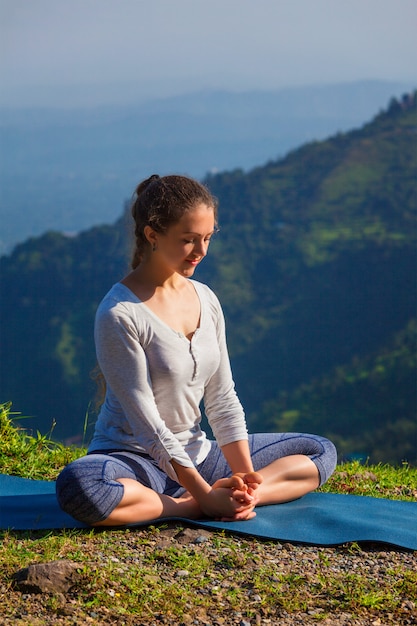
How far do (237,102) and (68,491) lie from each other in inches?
2876

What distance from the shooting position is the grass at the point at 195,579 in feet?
8.50

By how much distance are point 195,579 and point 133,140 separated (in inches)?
2628

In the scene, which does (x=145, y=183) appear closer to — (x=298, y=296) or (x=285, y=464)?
(x=285, y=464)

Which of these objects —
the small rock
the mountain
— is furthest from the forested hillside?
the small rock

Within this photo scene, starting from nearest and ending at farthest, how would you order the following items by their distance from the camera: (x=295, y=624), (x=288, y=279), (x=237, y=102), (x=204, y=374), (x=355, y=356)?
(x=295, y=624) → (x=204, y=374) → (x=355, y=356) → (x=288, y=279) → (x=237, y=102)

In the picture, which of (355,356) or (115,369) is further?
(355,356)

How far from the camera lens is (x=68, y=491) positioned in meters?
3.16

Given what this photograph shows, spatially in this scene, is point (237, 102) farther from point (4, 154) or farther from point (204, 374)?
point (204, 374)

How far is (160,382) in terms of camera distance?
3342mm

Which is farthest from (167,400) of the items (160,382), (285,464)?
(285,464)

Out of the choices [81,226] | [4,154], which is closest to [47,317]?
[81,226]

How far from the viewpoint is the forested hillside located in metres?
34.5

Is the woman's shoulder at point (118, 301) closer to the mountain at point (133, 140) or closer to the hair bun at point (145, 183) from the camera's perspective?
the hair bun at point (145, 183)

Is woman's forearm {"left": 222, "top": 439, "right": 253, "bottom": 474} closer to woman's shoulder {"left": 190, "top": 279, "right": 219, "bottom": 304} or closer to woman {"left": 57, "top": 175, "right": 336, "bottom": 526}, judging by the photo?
woman {"left": 57, "top": 175, "right": 336, "bottom": 526}
